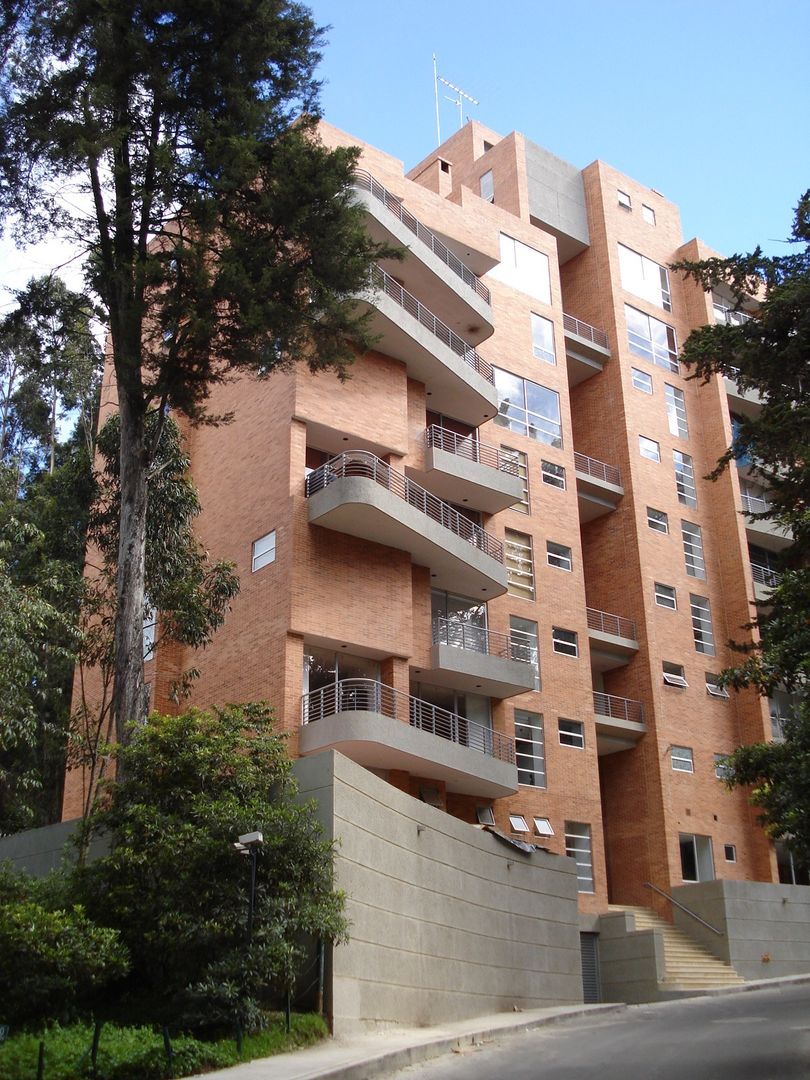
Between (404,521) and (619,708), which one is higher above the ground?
(404,521)

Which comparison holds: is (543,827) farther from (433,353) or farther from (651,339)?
(651,339)

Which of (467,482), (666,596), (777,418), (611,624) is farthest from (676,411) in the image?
(777,418)

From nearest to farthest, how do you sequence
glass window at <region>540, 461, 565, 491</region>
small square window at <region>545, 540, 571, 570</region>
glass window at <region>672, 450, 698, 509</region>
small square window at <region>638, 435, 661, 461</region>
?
small square window at <region>545, 540, 571, 570</region>, glass window at <region>540, 461, 565, 491</region>, small square window at <region>638, 435, 661, 461</region>, glass window at <region>672, 450, 698, 509</region>

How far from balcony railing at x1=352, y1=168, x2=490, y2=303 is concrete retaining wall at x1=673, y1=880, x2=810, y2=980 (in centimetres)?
1868

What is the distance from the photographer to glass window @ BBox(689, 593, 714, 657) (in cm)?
3819

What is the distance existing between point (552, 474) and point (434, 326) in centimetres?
686

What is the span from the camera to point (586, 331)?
40844 millimetres

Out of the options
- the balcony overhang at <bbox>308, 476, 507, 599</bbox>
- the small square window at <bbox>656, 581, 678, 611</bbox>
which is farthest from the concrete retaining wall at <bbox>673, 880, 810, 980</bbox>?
the balcony overhang at <bbox>308, 476, 507, 599</bbox>

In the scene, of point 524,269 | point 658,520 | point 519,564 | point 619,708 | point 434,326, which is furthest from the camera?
point 658,520

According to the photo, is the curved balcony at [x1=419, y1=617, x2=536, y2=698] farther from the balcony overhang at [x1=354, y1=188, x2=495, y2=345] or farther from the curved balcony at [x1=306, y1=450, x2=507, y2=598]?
the balcony overhang at [x1=354, y1=188, x2=495, y2=345]

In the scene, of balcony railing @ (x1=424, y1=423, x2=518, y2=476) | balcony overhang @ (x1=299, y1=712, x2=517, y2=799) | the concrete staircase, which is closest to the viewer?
balcony overhang @ (x1=299, y1=712, x2=517, y2=799)

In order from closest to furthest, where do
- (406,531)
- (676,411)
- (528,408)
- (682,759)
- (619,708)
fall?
(406,531)
(682,759)
(528,408)
(619,708)
(676,411)

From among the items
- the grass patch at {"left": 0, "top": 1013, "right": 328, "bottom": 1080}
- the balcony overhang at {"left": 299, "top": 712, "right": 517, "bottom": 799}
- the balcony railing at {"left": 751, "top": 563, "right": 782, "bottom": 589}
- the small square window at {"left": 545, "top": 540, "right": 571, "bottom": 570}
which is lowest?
the grass patch at {"left": 0, "top": 1013, "right": 328, "bottom": 1080}

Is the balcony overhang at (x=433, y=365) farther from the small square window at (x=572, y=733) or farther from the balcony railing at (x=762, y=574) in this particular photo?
the balcony railing at (x=762, y=574)
